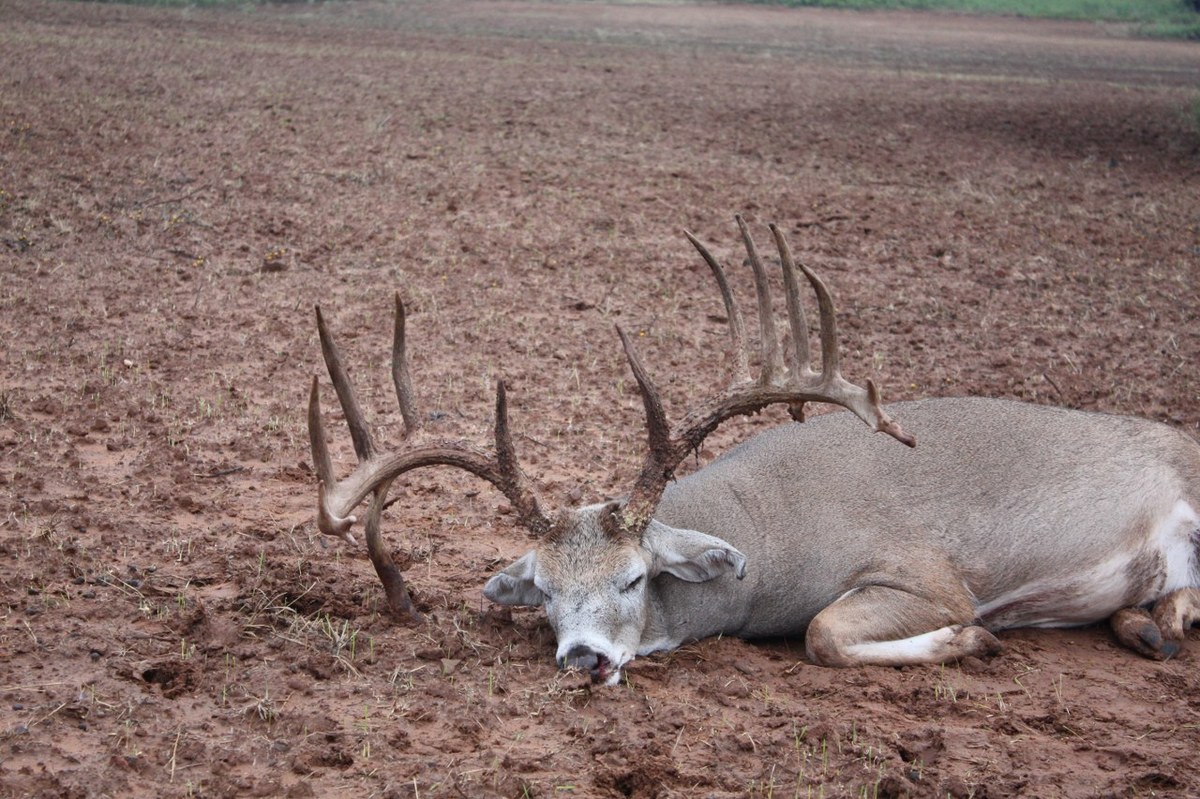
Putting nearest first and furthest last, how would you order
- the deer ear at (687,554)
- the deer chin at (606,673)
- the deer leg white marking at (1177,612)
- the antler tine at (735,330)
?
the deer chin at (606,673), the deer ear at (687,554), the antler tine at (735,330), the deer leg white marking at (1177,612)

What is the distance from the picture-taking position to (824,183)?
1670 cm

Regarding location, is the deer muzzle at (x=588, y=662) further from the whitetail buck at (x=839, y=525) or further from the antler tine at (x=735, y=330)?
the antler tine at (x=735, y=330)

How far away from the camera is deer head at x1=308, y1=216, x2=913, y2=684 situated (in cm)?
646

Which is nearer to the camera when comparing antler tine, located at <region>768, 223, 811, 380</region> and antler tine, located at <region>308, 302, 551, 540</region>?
antler tine, located at <region>308, 302, 551, 540</region>

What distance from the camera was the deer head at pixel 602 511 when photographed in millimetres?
6457

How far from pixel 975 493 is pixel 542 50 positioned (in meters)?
21.3

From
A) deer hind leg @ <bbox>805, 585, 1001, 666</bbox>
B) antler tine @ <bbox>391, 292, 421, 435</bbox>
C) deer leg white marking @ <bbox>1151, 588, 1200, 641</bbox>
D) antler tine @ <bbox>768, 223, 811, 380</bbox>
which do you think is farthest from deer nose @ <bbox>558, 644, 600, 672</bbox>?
deer leg white marking @ <bbox>1151, 588, 1200, 641</bbox>

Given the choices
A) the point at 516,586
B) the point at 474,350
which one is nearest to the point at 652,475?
the point at 516,586

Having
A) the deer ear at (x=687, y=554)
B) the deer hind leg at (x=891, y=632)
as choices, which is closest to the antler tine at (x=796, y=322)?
the deer ear at (x=687, y=554)

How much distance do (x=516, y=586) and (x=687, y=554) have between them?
33.1 inches

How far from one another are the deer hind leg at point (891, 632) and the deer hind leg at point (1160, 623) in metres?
0.80

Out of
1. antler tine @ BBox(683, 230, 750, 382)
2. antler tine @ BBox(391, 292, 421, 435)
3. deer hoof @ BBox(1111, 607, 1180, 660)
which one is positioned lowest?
deer hoof @ BBox(1111, 607, 1180, 660)

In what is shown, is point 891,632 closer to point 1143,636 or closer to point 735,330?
point 1143,636

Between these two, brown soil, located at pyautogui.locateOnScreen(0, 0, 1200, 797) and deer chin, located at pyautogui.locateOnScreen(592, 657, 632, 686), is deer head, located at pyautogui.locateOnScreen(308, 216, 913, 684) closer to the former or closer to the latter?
deer chin, located at pyautogui.locateOnScreen(592, 657, 632, 686)
